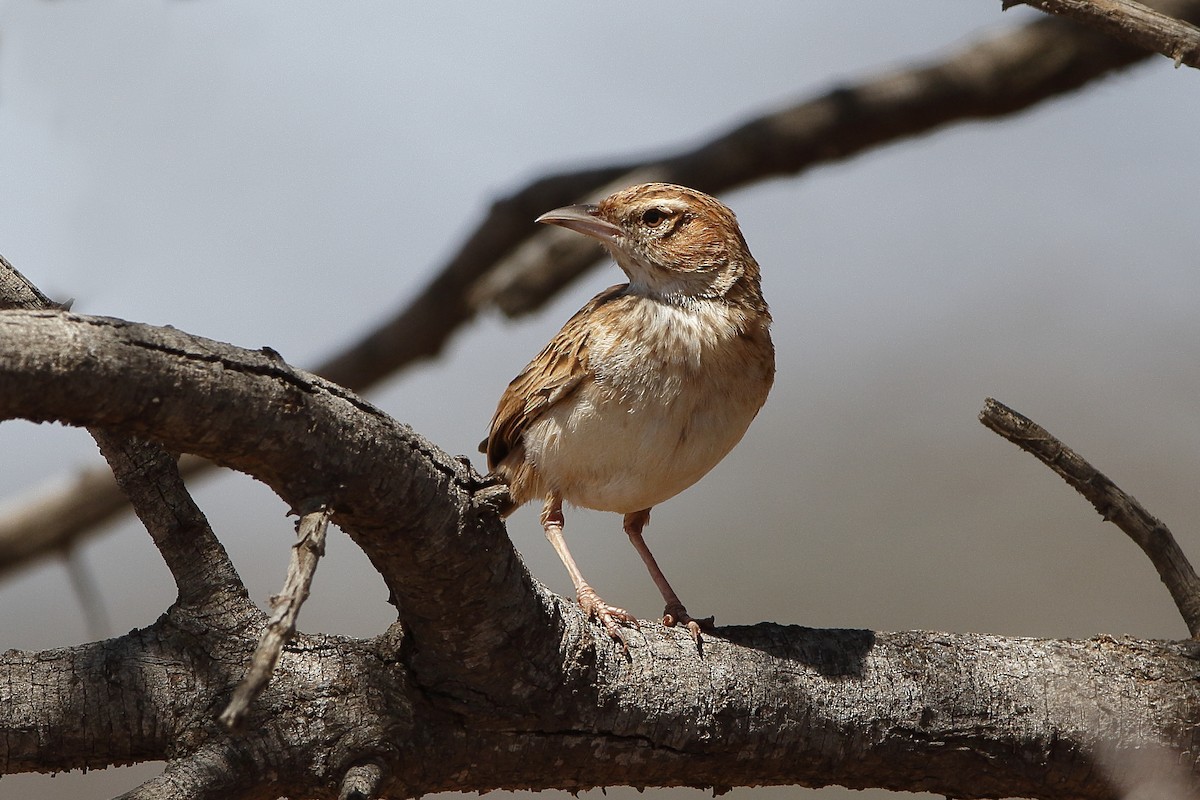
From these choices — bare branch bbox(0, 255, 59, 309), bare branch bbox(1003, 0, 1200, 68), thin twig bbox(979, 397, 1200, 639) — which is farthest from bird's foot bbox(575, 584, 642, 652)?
bare branch bbox(1003, 0, 1200, 68)

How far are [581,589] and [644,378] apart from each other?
72cm

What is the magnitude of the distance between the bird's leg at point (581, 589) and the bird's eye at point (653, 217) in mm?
1068

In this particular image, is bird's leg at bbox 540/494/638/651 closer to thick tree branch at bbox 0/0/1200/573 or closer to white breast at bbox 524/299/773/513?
white breast at bbox 524/299/773/513

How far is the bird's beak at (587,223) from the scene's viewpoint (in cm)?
425

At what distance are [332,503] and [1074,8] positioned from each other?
2.27 m

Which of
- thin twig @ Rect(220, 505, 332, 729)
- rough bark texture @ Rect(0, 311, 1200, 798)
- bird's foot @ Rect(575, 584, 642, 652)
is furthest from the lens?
bird's foot @ Rect(575, 584, 642, 652)

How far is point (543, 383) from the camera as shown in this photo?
12.7 feet

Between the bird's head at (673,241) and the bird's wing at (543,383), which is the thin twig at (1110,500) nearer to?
the bird's head at (673,241)

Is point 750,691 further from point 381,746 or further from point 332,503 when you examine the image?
point 332,503

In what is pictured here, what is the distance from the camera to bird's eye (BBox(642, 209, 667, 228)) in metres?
4.21

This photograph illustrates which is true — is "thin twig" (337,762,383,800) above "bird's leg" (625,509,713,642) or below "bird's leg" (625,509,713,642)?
below

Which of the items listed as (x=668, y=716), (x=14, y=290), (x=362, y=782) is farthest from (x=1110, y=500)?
(x=14, y=290)

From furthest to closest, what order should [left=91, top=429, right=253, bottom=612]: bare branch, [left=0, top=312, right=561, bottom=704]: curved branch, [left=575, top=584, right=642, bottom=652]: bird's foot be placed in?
1. [left=575, top=584, right=642, bottom=652]: bird's foot
2. [left=91, top=429, right=253, bottom=612]: bare branch
3. [left=0, top=312, right=561, bottom=704]: curved branch

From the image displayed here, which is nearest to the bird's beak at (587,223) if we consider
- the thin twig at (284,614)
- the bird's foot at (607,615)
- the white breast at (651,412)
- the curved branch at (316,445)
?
the white breast at (651,412)
